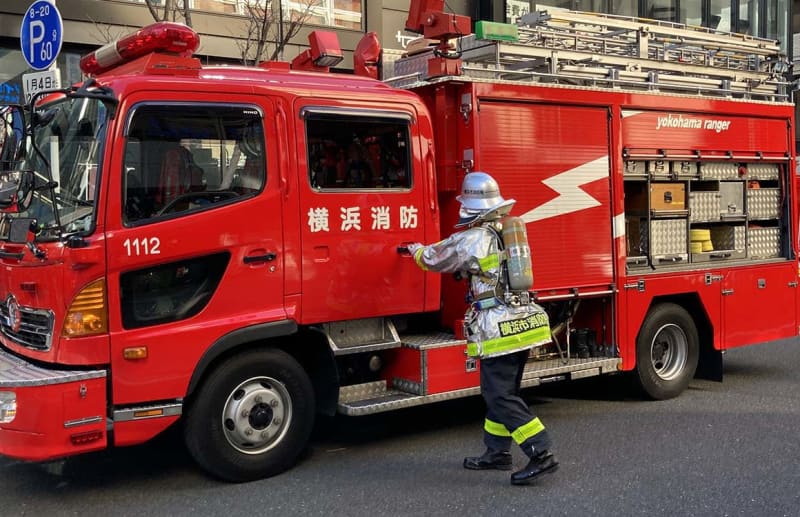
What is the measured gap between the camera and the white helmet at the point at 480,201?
18.6 feet

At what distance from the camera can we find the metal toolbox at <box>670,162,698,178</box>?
7.99 meters

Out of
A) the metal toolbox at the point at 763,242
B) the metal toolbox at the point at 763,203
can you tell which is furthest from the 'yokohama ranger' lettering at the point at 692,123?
the metal toolbox at the point at 763,242

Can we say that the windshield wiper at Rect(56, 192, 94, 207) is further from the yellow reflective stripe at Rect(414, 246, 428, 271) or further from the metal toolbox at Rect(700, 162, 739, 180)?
the metal toolbox at Rect(700, 162, 739, 180)

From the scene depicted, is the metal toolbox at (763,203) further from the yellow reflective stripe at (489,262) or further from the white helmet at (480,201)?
the yellow reflective stripe at (489,262)

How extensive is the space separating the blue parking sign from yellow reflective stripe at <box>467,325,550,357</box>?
191 inches

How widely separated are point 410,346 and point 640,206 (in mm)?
2824

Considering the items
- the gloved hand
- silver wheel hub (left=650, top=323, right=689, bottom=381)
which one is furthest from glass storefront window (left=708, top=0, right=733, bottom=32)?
the gloved hand

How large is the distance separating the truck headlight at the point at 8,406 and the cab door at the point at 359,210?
179cm

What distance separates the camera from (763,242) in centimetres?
876

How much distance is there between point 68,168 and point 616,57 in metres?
4.71

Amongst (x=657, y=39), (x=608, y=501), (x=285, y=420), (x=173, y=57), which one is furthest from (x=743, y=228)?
(x=173, y=57)

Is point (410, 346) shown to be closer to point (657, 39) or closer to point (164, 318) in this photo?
point (164, 318)

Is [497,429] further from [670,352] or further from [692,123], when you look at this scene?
[692,123]

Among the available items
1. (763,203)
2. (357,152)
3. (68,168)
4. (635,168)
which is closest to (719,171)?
(763,203)
